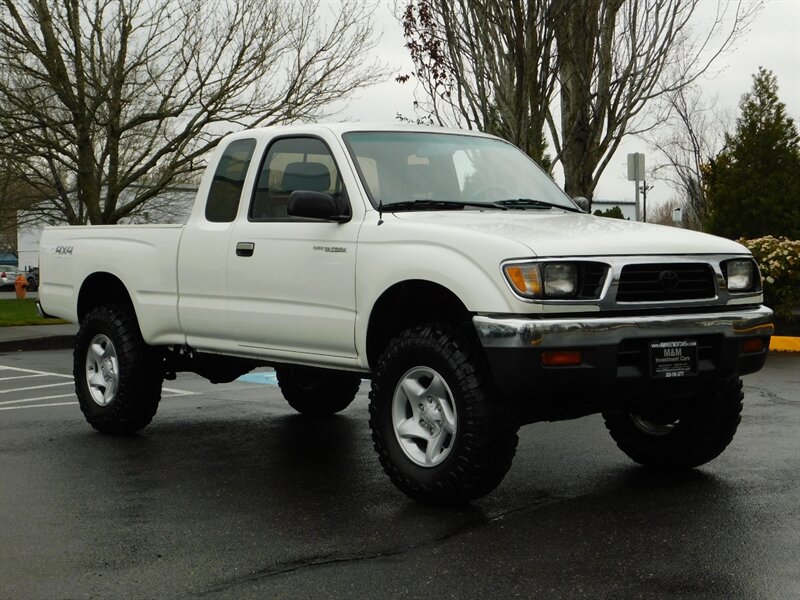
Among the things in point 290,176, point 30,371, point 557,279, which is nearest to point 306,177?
point 290,176

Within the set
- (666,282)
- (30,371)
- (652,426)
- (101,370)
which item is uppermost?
(666,282)

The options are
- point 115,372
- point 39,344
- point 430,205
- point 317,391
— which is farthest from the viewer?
point 39,344

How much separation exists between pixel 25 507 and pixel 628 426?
3.51 m

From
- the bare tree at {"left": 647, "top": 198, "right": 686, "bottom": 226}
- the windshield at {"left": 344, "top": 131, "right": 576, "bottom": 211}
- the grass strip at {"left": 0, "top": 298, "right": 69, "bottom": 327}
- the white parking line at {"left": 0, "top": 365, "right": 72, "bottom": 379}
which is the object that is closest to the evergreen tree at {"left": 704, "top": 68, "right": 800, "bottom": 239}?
the grass strip at {"left": 0, "top": 298, "right": 69, "bottom": 327}

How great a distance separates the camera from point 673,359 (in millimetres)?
5680

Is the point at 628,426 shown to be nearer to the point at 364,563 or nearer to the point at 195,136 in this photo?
the point at 364,563

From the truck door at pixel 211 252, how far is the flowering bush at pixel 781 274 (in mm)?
10062

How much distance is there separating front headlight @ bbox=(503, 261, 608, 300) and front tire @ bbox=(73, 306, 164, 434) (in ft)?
12.1

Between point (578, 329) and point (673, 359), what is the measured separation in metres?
0.58

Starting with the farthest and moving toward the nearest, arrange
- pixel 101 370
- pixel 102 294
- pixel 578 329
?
1. pixel 102 294
2. pixel 101 370
3. pixel 578 329

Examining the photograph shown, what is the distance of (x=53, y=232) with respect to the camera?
913 cm

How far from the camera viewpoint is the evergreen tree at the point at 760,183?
86.1 feet

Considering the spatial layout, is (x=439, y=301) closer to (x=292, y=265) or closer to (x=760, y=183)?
(x=292, y=265)

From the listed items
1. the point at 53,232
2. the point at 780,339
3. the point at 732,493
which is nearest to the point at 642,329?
the point at 732,493
